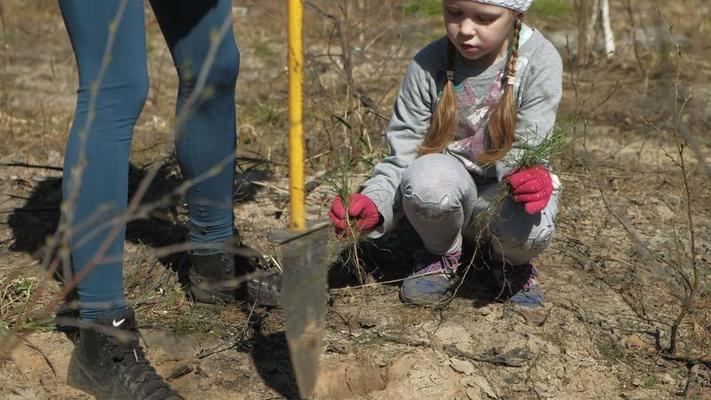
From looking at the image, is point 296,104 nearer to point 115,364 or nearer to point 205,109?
point 205,109

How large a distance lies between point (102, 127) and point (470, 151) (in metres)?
1.13

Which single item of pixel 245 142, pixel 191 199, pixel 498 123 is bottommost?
pixel 245 142

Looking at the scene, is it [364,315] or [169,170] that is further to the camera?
[169,170]

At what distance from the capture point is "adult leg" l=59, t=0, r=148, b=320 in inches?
88.4

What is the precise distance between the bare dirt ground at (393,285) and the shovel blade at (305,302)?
Answer: 1.10 ft

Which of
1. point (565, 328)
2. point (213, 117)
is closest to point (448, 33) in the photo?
point (213, 117)

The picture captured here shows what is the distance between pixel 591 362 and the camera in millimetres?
2795

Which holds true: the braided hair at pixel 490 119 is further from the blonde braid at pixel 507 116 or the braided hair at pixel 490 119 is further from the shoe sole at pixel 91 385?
the shoe sole at pixel 91 385

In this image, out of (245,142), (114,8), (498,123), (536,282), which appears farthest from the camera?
(245,142)

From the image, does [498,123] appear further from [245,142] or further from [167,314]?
[245,142]

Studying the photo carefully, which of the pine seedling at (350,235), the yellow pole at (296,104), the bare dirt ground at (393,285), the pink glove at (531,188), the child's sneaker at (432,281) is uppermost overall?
the yellow pole at (296,104)

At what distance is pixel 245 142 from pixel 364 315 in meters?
1.84

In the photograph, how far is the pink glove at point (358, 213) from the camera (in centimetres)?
280

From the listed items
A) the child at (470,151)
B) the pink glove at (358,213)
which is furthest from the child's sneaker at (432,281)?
the pink glove at (358,213)
